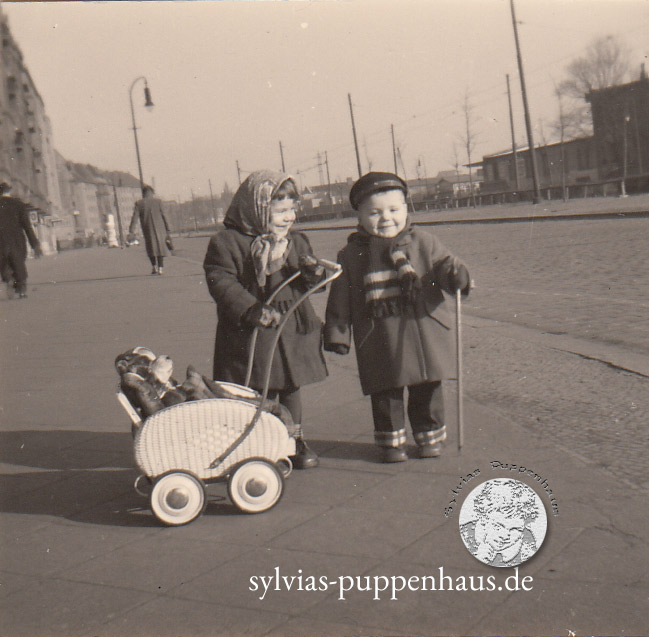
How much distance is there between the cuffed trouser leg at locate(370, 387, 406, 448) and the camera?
3902 mm

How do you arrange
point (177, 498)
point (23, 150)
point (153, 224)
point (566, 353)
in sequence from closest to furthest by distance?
point (177, 498)
point (566, 353)
point (153, 224)
point (23, 150)

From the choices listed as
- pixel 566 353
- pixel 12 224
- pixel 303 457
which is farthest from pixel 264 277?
pixel 12 224

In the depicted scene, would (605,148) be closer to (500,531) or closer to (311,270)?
(311,270)

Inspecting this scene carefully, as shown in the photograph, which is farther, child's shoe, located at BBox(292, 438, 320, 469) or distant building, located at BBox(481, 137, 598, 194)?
distant building, located at BBox(481, 137, 598, 194)

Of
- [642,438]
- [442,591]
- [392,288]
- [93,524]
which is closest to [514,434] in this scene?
[642,438]

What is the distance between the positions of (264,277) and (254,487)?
94cm

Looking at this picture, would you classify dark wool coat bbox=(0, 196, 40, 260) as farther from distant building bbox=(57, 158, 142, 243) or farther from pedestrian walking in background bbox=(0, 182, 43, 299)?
distant building bbox=(57, 158, 142, 243)

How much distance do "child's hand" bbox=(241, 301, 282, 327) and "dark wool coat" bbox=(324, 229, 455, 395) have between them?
1.16 feet

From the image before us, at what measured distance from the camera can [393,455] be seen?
3.87 meters

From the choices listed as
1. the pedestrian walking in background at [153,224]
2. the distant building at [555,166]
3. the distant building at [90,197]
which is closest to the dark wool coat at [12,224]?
the pedestrian walking in background at [153,224]

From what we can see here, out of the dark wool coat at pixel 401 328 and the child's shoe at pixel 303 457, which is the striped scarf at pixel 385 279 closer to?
the dark wool coat at pixel 401 328
